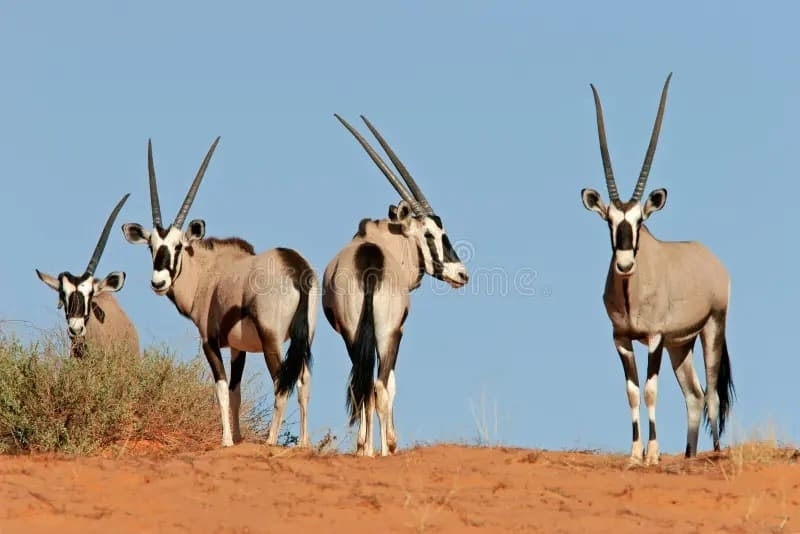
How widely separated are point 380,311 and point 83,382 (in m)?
3.50

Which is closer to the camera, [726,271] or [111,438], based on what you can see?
[726,271]

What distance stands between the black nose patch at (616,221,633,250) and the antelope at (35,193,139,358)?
593 centimetres

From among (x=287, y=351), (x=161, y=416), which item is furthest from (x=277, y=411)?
(x=161, y=416)

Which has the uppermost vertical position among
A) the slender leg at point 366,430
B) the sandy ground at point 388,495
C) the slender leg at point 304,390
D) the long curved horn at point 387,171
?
the long curved horn at point 387,171

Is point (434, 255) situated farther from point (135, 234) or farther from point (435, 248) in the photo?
point (135, 234)

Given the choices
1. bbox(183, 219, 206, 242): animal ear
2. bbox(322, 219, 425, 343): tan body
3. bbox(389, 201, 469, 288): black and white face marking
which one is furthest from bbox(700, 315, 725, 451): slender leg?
bbox(183, 219, 206, 242): animal ear

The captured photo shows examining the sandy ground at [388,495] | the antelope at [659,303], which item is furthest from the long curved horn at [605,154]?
the sandy ground at [388,495]

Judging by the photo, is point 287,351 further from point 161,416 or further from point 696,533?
point 696,533

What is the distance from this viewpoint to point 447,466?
9438 mm

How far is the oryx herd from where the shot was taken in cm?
1112

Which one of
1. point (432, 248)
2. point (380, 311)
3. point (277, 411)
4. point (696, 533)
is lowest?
point (696, 533)

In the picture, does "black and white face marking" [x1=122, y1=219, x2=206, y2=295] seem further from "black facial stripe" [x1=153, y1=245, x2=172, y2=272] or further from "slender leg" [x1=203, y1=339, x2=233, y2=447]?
"slender leg" [x1=203, y1=339, x2=233, y2=447]

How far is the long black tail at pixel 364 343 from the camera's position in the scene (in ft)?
36.3

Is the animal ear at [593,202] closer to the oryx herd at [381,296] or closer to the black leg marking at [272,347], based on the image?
the oryx herd at [381,296]
